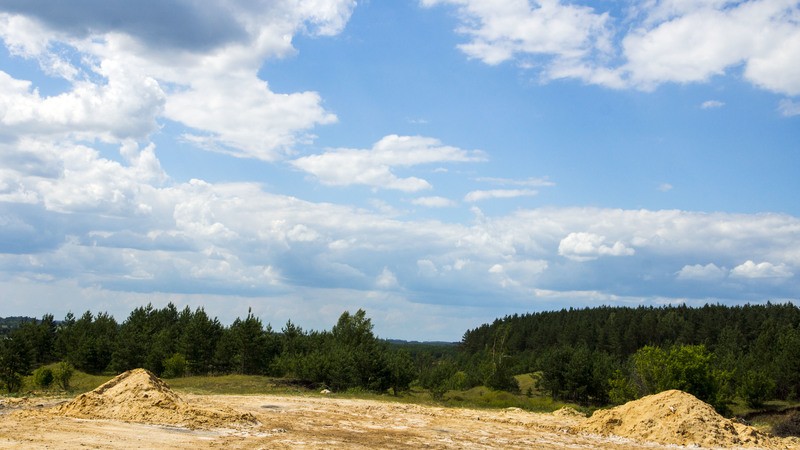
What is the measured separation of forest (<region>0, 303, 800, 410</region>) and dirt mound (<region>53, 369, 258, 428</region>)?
33.0 m

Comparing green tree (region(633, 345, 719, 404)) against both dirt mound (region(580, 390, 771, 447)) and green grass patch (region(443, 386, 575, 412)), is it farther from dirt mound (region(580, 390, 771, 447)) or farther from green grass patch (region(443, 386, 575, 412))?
dirt mound (region(580, 390, 771, 447))

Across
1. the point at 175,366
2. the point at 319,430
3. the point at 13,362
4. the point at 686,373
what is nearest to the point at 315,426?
the point at 319,430

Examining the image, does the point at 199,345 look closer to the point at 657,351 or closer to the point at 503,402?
the point at 503,402

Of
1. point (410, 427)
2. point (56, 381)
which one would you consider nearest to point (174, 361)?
point (56, 381)

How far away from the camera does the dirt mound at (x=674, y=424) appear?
2688 centimetres

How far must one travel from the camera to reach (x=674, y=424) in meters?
27.9

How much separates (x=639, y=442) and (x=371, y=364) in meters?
35.4

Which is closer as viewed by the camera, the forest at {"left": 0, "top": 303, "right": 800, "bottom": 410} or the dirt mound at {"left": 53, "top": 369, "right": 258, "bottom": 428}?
the dirt mound at {"left": 53, "top": 369, "right": 258, "bottom": 428}

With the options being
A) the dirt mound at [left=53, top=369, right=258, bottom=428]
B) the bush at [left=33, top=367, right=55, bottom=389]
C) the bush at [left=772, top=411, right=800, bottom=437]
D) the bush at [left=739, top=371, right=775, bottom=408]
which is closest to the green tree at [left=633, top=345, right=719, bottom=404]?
the bush at [left=772, top=411, right=800, bottom=437]

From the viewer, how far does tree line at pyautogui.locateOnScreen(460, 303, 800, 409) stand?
154 feet

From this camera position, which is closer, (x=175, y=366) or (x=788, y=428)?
(x=788, y=428)

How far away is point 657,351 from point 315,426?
31217 millimetres

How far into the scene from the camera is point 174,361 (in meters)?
72.6

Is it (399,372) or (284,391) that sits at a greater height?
(399,372)
